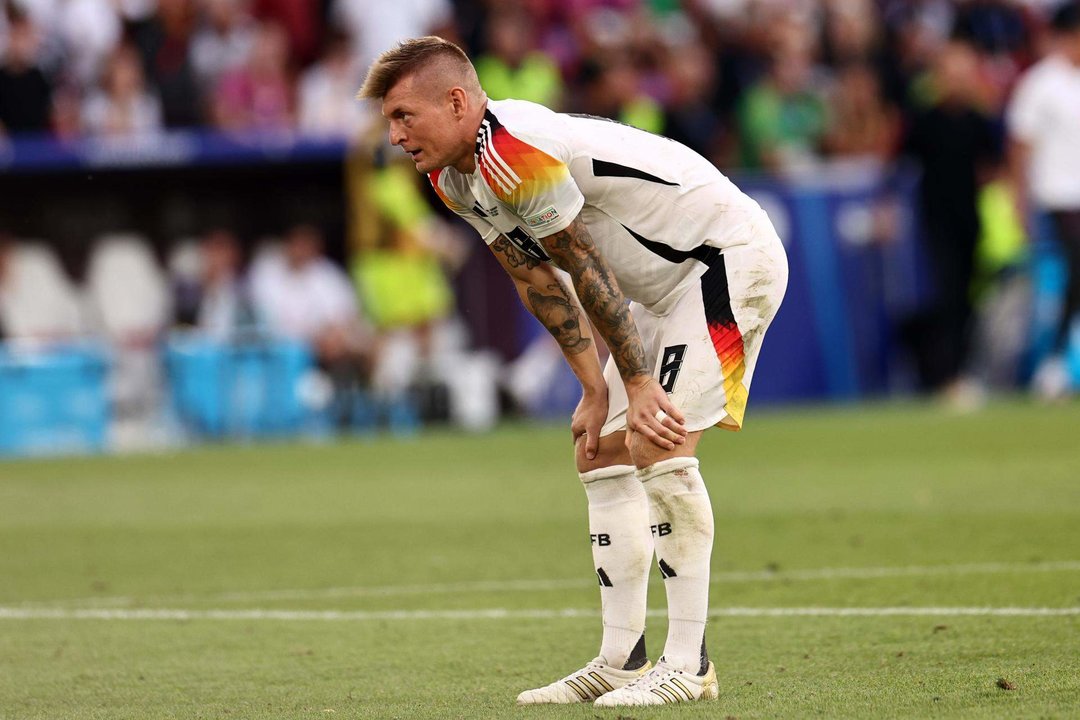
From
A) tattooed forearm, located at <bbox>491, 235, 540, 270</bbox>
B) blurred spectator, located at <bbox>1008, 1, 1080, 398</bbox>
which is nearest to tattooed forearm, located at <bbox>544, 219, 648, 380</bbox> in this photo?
tattooed forearm, located at <bbox>491, 235, 540, 270</bbox>

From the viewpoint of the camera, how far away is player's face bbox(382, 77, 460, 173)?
16.8ft

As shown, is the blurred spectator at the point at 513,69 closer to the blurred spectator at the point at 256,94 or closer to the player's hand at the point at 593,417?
the blurred spectator at the point at 256,94

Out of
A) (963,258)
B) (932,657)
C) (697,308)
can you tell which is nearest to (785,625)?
(932,657)

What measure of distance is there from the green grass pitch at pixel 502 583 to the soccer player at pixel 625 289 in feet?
1.16

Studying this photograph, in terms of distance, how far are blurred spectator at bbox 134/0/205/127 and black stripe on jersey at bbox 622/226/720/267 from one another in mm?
12841

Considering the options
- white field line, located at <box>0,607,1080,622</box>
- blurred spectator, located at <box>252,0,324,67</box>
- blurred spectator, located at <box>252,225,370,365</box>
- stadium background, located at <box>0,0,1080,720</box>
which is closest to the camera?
white field line, located at <box>0,607,1080,622</box>

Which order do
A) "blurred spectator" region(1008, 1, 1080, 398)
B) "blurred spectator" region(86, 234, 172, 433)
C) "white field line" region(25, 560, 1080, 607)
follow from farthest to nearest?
"blurred spectator" region(86, 234, 172, 433) → "blurred spectator" region(1008, 1, 1080, 398) → "white field line" region(25, 560, 1080, 607)

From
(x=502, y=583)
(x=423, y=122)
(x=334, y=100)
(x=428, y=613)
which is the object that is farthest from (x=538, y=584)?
(x=334, y=100)

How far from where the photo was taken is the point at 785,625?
6.49 metres

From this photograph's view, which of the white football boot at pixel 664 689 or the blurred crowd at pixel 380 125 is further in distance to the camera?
the blurred crowd at pixel 380 125

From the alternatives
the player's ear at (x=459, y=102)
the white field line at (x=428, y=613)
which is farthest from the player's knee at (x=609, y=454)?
the white field line at (x=428, y=613)

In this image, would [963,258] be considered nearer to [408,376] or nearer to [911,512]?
[408,376]

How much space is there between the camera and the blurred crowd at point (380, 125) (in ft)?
56.4

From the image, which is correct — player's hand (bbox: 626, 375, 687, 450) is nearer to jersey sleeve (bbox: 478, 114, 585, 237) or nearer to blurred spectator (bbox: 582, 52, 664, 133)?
jersey sleeve (bbox: 478, 114, 585, 237)
